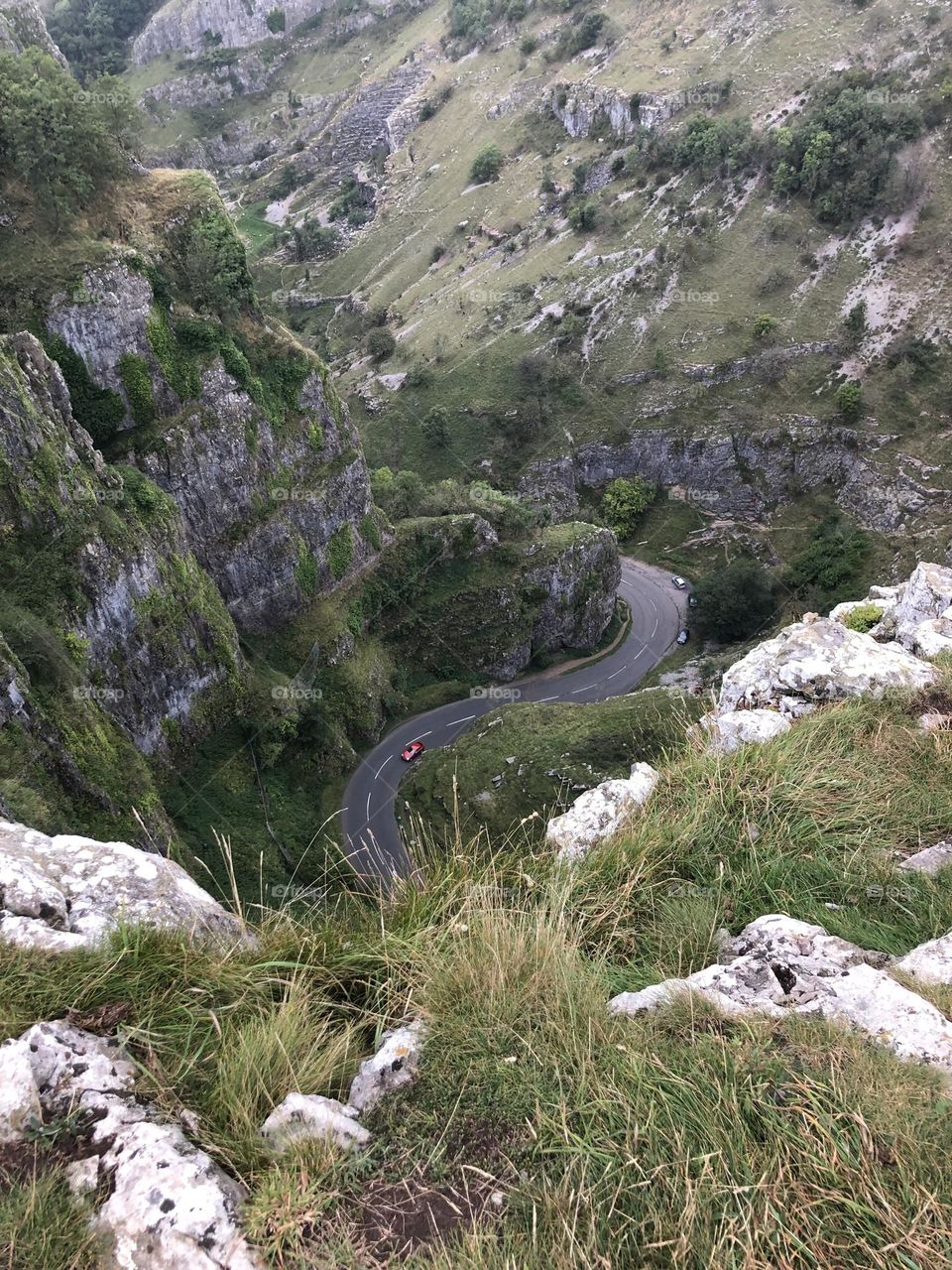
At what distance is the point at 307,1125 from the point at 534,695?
46181mm

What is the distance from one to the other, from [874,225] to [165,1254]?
84898mm

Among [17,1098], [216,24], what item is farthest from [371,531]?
[216,24]

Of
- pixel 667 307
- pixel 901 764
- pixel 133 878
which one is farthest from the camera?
pixel 667 307

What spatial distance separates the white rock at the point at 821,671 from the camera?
944 cm

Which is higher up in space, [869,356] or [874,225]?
[874,225]

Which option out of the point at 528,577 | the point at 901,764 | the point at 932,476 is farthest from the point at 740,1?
the point at 901,764

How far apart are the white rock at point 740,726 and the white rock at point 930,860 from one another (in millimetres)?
2414

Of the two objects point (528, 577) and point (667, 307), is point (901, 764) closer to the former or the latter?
point (528, 577)

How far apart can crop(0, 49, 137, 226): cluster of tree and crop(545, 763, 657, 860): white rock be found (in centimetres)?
3619

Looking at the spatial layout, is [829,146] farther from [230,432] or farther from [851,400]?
[230,432]

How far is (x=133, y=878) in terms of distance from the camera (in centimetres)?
578

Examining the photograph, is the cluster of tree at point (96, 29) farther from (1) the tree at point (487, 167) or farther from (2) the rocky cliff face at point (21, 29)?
(2) the rocky cliff face at point (21, 29)

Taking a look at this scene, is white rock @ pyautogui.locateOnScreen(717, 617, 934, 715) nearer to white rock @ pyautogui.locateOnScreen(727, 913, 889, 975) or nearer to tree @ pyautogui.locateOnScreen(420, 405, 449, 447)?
white rock @ pyautogui.locateOnScreen(727, 913, 889, 975)

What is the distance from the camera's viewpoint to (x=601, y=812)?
842 centimetres
